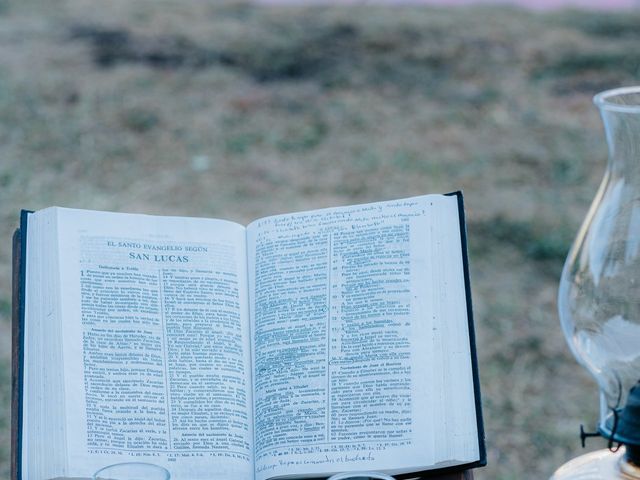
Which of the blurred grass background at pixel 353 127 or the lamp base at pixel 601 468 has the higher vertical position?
the blurred grass background at pixel 353 127

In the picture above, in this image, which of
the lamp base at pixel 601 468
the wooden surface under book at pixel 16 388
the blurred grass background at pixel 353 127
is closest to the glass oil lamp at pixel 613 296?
the lamp base at pixel 601 468

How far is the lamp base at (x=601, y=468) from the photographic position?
1078mm

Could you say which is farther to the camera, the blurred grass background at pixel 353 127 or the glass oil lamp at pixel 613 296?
the blurred grass background at pixel 353 127

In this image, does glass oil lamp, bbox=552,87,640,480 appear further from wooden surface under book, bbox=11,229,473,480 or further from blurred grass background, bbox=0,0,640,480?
blurred grass background, bbox=0,0,640,480

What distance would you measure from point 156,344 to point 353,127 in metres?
3.22

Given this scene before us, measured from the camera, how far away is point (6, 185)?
12.3 ft

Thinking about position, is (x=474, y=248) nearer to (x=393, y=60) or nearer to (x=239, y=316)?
(x=393, y=60)

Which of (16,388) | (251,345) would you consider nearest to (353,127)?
(251,345)

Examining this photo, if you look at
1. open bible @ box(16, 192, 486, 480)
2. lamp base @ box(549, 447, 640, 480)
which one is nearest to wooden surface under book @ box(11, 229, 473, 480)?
open bible @ box(16, 192, 486, 480)

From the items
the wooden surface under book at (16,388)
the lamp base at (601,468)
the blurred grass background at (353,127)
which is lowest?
the lamp base at (601,468)

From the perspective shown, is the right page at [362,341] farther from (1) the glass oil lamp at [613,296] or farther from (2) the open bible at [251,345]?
(1) the glass oil lamp at [613,296]

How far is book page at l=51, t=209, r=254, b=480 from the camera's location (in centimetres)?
112

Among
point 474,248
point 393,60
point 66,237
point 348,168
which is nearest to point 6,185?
point 348,168

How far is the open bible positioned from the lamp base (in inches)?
3.8
